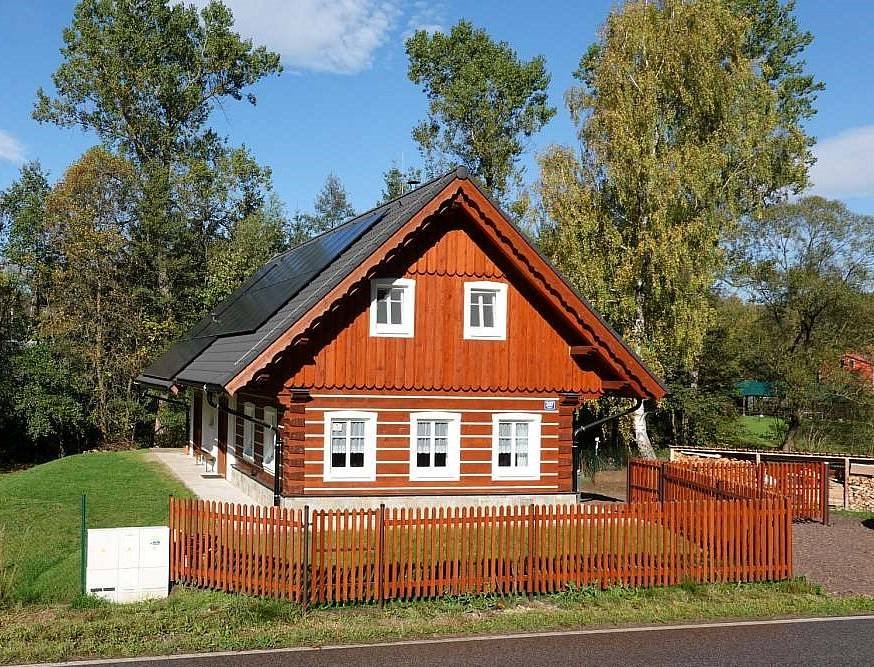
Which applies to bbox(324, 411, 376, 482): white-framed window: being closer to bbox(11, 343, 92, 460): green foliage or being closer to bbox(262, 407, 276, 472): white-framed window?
bbox(262, 407, 276, 472): white-framed window

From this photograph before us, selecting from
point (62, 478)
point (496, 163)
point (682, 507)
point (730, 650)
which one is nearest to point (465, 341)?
point (682, 507)

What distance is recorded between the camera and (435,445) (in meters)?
20.1

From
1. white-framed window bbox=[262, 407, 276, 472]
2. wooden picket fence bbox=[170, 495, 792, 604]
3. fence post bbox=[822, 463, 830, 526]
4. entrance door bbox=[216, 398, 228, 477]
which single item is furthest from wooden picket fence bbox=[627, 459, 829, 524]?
entrance door bbox=[216, 398, 228, 477]

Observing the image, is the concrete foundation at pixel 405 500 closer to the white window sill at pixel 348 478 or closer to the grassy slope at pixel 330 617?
the white window sill at pixel 348 478

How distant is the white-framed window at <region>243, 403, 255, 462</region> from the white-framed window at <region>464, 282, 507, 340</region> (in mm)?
6608

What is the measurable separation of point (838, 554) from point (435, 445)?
8.97 meters

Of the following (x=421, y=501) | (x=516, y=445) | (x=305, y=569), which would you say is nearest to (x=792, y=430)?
(x=516, y=445)

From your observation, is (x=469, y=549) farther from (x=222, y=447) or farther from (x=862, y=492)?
(x=862, y=492)

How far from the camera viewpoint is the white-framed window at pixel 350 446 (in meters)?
19.2

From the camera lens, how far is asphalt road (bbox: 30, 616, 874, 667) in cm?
1062

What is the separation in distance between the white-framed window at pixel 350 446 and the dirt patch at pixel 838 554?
9121 millimetres

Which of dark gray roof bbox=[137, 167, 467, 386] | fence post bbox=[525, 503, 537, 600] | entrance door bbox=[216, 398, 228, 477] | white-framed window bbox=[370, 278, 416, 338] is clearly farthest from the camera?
entrance door bbox=[216, 398, 228, 477]

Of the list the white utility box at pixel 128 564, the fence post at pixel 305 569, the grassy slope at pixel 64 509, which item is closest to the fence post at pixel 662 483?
the fence post at pixel 305 569

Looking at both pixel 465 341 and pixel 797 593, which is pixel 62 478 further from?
pixel 797 593
